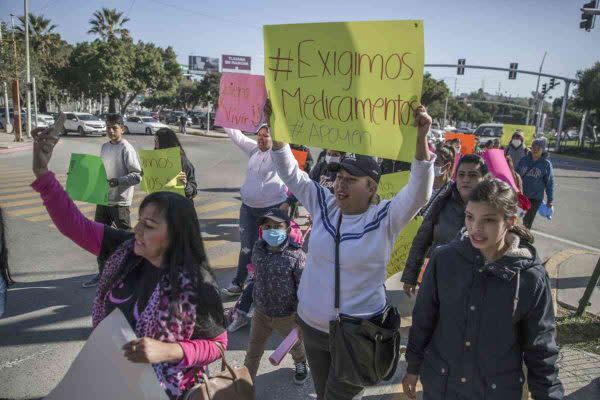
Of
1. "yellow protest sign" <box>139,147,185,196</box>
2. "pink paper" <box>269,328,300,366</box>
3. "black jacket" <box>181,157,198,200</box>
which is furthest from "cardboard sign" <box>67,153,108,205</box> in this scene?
"pink paper" <box>269,328,300,366</box>

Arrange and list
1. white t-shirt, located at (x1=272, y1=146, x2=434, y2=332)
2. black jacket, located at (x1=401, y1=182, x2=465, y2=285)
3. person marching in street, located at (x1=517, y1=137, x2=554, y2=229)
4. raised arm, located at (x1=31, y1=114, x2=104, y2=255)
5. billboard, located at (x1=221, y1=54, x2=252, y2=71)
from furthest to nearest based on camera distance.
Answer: billboard, located at (x1=221, y1=54, x2=252, y2=71) → person marching in street, located at (x1=517, y1=137, x2=554, y2=229) → black jacket, located at (x1=401, y1=182, x2=465, y2=285) → white t-shirt, located at (x1=272, y1=146, x2=434, y2=332) → raised arm, located at (x1=31, y1=114, x2=104, y2=255)

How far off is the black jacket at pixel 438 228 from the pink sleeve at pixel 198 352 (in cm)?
189

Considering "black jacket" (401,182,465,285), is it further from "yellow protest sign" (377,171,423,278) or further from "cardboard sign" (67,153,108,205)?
"cardboard sign" (67,153,108,205)

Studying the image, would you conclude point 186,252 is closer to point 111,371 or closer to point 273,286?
point 111,371

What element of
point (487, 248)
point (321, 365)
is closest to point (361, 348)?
point (321, 365)

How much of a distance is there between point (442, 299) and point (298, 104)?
53.2 inches

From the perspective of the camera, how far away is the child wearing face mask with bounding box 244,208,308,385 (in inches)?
129

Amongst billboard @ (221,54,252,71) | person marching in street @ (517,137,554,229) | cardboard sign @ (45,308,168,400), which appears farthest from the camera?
billboard @ (221,54,252,71)

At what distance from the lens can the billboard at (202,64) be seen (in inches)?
3169

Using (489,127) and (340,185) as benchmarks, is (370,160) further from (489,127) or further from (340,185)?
(489,127)

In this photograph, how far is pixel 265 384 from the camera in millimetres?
A: 3504

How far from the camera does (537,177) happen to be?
23.8 ft

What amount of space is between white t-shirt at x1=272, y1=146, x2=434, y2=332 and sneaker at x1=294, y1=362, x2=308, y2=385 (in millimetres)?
1241

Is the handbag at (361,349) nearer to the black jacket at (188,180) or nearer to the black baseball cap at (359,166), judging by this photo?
the black baseball cap at (359,166)
